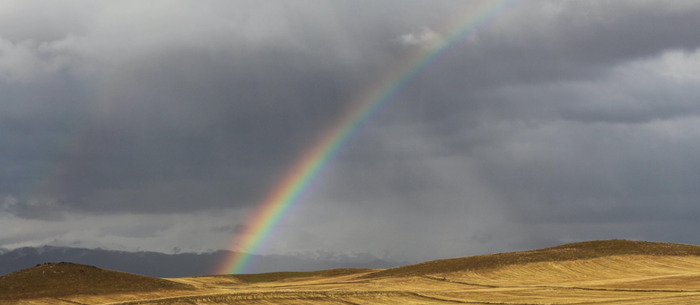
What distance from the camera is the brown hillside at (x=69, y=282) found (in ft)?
419

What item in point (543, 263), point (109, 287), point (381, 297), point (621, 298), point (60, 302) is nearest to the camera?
point (621, 298)

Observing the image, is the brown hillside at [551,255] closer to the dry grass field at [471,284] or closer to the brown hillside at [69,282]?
the dry grass field at [471,284]

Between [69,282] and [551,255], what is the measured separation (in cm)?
9463

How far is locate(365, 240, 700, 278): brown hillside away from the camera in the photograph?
148 meters

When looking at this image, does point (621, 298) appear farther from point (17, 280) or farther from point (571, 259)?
point (17, 280)

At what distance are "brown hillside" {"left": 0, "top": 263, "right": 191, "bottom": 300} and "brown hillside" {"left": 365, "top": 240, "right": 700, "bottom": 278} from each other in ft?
157

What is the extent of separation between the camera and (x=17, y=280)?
133 meters

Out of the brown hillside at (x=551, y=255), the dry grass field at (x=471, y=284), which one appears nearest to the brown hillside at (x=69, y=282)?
the dry grass field at (x=471, y=284)

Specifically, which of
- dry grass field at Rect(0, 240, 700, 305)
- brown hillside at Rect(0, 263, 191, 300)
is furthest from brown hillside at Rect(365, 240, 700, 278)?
brown hillside at Rect(0, 263, 191, 300)

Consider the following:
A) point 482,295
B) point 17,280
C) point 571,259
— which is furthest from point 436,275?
point 17,280

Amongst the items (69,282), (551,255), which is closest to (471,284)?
(551,255)

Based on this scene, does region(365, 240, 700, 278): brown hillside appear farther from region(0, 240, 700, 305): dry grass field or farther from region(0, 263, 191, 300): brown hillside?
region(0, 263, 191, 300): brown hillside

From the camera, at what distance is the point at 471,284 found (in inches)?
4830

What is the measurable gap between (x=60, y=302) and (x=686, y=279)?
315ft
